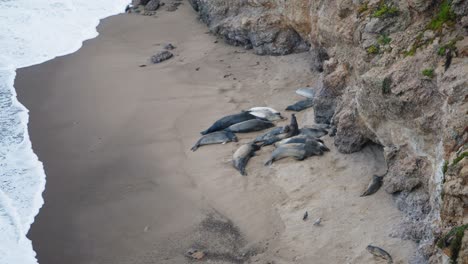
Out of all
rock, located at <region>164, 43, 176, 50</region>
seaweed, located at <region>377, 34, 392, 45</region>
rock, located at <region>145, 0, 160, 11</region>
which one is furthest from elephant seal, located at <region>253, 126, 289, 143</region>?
rock, located at <region>145, 0, 160, 11</region>

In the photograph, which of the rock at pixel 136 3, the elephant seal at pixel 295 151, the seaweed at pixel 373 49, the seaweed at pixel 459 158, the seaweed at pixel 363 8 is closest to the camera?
the seaweed at pixel 459 158

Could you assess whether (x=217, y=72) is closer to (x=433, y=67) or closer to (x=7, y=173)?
(x=7, y=173)

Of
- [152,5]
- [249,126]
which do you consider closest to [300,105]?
[249,126]

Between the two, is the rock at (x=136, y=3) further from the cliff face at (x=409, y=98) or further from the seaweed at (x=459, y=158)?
the seaweed at (x=459, y=158)

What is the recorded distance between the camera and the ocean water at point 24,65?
985cm

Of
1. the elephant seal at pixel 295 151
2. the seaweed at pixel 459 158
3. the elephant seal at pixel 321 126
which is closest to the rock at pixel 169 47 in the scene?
the elephant seal at pixel 321 126

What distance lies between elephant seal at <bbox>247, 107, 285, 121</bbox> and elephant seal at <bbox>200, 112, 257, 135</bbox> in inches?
5.1

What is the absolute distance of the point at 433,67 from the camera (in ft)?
26.5

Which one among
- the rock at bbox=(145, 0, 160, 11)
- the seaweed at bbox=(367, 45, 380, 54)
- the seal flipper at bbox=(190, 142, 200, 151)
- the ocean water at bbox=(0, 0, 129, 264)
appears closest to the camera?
the seaweed at bbox=(367, 45, 380, 54)

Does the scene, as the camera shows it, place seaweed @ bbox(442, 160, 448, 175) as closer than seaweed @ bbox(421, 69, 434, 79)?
Yes

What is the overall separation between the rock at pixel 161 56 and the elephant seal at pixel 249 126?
212 inches

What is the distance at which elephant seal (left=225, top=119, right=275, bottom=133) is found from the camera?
12.3 meters

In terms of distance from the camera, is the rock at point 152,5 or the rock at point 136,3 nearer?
the rock at point 152,5

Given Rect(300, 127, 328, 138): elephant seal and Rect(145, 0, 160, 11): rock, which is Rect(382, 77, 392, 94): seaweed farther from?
Rect(145, 0, 160, 11): rock
